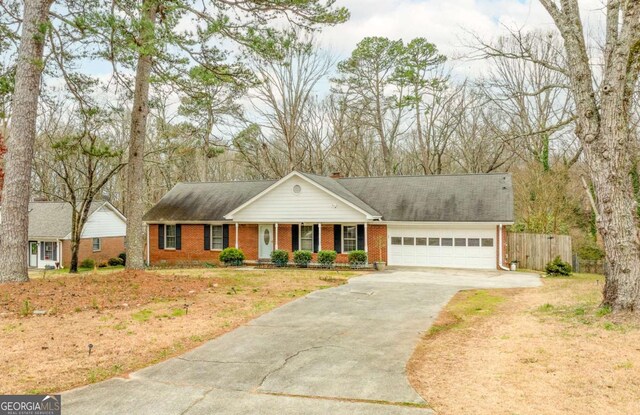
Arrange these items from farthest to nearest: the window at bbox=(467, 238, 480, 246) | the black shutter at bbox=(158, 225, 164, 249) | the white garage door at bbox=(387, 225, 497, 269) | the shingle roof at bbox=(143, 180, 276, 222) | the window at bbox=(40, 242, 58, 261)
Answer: the window at bbox=(40, 242, 58, 261), the black shutter at bbox=(158, 225, 164, 249), the shingle roof at bbox=(143, 180, 276, 222), the window at bbox=(467, 238, 480, 246), the white garage door at bbox=(387, 225, 497, 269)

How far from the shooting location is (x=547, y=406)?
484cm

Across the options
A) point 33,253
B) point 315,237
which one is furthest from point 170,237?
point 33,253

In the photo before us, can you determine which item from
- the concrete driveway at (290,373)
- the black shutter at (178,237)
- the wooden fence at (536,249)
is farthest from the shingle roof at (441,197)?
the concrete driveway at (290,373)

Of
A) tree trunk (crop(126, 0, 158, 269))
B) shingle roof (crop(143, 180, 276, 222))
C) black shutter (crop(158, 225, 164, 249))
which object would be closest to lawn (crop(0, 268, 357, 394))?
tree trunk (crop(126, 0, 158, 269))

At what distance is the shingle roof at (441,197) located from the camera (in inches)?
843

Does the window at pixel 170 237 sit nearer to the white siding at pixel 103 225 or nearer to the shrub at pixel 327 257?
the white siding at pixel 103 225

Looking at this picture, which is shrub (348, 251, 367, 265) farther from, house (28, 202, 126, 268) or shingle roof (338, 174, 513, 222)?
house (28, 202, 126, 268)

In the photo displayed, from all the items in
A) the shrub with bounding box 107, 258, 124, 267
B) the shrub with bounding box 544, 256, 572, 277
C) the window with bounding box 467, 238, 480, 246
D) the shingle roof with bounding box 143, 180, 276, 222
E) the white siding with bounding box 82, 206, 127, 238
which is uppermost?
the shingle roof with bounding box 143, 180, 276, 222

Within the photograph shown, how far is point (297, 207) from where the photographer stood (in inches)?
910

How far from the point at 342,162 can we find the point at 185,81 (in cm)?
2514

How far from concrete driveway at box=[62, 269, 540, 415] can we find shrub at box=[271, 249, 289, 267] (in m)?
12.3

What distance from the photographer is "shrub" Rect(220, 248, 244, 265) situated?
23.4 metres

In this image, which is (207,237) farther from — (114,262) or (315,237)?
(114,262)

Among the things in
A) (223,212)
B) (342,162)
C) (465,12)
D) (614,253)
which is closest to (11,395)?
(614,253)
